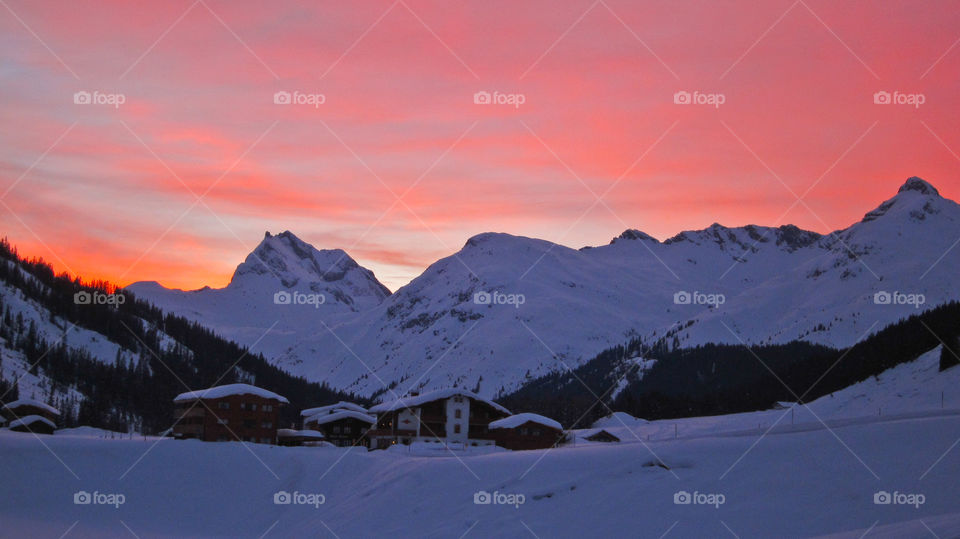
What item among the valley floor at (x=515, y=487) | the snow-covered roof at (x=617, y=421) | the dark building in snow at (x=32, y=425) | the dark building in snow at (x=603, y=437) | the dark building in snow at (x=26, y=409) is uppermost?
the dark building in snow at (x=26, y=409)

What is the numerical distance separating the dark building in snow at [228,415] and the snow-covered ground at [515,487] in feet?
45.3

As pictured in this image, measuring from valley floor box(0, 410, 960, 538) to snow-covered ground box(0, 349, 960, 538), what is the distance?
0.12 meters

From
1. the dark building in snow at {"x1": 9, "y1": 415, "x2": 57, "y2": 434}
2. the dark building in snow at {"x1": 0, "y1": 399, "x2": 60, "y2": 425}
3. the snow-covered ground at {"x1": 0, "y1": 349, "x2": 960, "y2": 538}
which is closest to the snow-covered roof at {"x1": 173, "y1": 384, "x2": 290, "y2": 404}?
the dark building in snow at {"x1": 9, "y1": 415, "x2": 57, "y2": 434}

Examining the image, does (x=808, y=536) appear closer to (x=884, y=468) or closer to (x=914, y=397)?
(x=884, y=468)

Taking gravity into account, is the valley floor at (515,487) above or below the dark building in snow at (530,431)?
below

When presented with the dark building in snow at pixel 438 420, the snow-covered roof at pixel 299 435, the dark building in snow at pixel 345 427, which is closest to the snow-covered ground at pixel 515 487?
the dark building in snow at pixel 438 420

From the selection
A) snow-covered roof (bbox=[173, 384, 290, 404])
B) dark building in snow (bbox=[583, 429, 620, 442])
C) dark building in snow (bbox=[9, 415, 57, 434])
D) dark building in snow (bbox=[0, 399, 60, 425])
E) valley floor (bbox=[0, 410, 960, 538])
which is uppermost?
snow-covered roof (bbox=[173, 384, 290, 404])

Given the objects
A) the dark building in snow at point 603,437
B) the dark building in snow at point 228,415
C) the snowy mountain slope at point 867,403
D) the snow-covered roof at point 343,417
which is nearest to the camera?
the snowy mountain slope at point 867,403

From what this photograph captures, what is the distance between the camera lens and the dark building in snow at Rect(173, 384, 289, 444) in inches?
3506

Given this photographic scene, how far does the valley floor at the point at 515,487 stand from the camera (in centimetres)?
3781

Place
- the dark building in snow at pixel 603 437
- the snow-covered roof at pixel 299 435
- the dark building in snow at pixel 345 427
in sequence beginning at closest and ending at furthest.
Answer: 1. the snow-covered roof at pixel 299 435
2. the dark building in snow at pixel 603 437
3. the dark building in snow at pixel 345 427

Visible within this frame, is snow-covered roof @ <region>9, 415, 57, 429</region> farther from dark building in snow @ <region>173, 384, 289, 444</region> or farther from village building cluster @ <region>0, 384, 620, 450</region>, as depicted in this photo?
dark building in snow @ <region>173, 384, 289, 444</region>

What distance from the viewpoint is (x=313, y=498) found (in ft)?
201

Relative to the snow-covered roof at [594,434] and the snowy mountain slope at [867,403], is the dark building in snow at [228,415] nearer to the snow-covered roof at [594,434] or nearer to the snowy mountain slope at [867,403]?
the snow-covered roof at [594,434]
